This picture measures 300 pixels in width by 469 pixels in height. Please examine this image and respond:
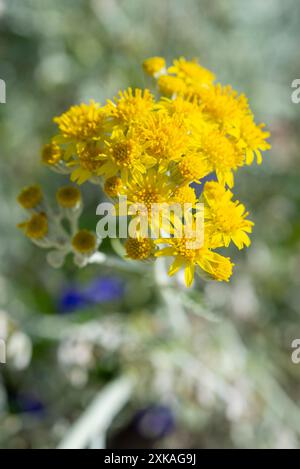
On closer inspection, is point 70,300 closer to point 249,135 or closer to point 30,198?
point 30,198

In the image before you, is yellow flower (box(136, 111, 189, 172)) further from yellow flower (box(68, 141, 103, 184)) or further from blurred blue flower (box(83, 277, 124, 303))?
blurred blue flower (box(83, 277, 124, 303))

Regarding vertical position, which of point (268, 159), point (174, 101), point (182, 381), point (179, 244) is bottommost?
point (182, 381)

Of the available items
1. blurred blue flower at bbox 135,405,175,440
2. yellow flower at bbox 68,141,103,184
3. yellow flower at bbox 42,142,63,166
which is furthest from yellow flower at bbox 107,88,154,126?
blurred blue flower at bbox 135,405,175,440

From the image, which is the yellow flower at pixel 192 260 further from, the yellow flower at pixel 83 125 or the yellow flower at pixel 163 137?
the yellow flower at pixel 83 125

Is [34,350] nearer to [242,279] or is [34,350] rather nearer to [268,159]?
[242,279]

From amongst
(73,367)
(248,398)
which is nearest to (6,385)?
(73,367)

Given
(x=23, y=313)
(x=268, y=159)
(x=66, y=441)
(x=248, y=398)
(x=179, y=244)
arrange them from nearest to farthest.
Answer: (x=179, y=244), (x=66, y=441), (x=248, y=398), (x=23, y=313), (x=268, y=159)
